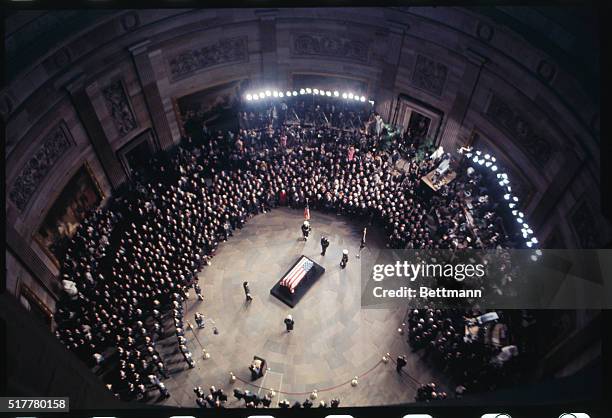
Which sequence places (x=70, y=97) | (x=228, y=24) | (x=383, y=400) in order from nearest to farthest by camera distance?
1. (x=383, y=400)
2. (x=70, y=97)
3. (x=228, y=24)

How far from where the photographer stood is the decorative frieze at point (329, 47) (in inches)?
1022

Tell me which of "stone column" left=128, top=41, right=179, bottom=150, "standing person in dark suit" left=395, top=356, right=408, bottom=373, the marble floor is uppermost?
"stone column" left=128, top=41, right=179, bottom=150

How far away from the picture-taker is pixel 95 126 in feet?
75.9

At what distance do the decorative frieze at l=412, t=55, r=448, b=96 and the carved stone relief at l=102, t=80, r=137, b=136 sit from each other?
14607 millimetres

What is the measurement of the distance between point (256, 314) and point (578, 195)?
559 inches

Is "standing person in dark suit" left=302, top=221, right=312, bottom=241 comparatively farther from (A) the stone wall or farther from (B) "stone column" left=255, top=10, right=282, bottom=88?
(B) "stone column" left=255, top=10, right=282, bottom=88

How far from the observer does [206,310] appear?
21969 millimetres

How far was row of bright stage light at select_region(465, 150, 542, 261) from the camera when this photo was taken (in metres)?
21.8

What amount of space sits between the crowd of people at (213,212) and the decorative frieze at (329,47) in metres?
2.90

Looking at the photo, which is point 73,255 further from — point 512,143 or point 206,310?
point 512,143

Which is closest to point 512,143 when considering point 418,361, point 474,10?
point 474,10

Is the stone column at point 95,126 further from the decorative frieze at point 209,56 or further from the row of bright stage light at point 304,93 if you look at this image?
the row of bright stage light at point 304,93

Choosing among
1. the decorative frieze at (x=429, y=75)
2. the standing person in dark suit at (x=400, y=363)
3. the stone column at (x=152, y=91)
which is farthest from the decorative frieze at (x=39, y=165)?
the decorative frieze at (x=429, y=75)

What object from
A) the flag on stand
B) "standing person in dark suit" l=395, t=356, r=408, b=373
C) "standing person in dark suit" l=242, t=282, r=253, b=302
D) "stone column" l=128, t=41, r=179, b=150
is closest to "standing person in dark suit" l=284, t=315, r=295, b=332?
"standing person in dark suit" l=242, t=282, r=253, b=302
